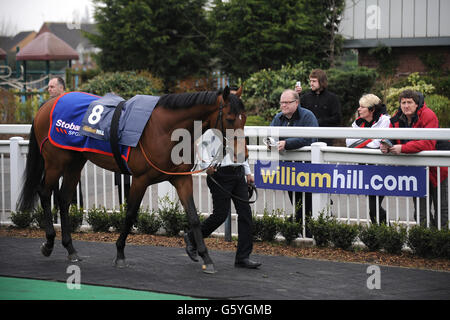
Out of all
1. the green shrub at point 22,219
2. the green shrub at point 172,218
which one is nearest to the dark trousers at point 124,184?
the green shrub at point 172,218

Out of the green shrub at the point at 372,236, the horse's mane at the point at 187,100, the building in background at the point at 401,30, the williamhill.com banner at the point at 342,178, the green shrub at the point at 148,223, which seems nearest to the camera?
the horse's mane at the point at 187,100

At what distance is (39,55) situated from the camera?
29.6m

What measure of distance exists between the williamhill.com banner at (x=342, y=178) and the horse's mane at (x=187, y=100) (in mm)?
1713

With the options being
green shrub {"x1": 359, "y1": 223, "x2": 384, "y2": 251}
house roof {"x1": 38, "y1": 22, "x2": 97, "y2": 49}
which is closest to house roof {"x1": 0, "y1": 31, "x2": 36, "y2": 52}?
house roof {"x1": 38, "y1": 22, "x2": 97, "y2": 49}

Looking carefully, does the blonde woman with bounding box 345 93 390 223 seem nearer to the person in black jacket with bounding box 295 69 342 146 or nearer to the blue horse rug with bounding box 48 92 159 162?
the person in black jacket with bounding box 295 69 342 146

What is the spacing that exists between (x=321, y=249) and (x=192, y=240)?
1.58m

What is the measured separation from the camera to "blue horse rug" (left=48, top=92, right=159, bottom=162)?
6.41 metres

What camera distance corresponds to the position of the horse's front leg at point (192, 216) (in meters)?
6.18

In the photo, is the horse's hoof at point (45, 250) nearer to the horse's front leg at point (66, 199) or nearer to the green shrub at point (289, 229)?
the horse's front leg at point (66, 199)

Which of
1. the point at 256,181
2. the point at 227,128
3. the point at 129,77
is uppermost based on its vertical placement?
the point at 129,77

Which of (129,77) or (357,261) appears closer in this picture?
(357,261)

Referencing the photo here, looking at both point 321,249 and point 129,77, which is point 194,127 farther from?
point 129,77

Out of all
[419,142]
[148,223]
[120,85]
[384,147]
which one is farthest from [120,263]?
[120,85]
